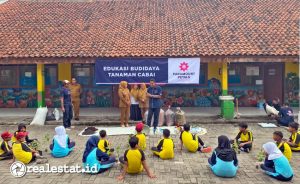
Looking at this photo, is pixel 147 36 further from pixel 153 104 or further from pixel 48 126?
pixel 48 126

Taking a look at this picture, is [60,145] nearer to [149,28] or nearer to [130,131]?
[130,131]

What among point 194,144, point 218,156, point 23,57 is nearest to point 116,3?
point 23,57

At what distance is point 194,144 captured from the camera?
733 centimetres

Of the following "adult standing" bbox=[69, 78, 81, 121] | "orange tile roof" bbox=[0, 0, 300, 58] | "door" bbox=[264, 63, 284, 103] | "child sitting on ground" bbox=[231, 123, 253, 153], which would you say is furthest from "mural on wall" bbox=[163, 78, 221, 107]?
"child sitting on ground" bbox=[231, 123, 253, 153]

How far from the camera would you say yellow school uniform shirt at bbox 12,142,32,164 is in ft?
21.2

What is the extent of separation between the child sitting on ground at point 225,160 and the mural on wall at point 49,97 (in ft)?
30.1

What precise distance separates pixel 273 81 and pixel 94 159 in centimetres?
1121

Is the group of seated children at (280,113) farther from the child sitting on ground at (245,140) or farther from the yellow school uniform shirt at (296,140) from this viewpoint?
the child sitting on ground at (245,140)

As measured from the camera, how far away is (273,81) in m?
14.1

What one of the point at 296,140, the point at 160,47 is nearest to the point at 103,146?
the point at 296,140

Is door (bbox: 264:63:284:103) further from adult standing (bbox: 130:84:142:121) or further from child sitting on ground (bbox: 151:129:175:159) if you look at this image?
child sitting on ground (bbox: 151:129:175:159)

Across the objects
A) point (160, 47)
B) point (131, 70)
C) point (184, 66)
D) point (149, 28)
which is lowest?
point (131, 70)

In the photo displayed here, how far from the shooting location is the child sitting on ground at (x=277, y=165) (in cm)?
551

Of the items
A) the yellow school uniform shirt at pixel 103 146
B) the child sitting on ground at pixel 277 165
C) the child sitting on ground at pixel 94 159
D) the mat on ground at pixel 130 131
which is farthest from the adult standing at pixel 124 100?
the child sitting on ground at pixel 277 165
